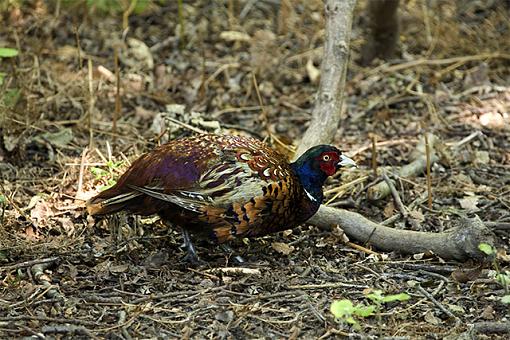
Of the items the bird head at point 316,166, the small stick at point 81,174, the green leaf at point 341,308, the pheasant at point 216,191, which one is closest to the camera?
the green leaf at point 341,308

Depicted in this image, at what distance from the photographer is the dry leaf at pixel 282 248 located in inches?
214

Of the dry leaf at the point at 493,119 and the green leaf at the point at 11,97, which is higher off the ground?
the green leaf at the point at 11,97

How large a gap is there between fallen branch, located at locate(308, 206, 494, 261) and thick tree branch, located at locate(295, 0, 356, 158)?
727 mm

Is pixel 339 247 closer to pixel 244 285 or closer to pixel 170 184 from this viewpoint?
pixel 244 285

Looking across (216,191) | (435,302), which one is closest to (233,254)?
(216,191)

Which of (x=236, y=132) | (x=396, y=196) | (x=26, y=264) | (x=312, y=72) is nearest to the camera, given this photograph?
(x=26, y=264)

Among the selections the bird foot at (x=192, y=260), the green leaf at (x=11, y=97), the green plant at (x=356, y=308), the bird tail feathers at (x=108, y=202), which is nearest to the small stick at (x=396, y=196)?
the green plant at (x=356, y=308)

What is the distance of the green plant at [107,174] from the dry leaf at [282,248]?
4.00ft

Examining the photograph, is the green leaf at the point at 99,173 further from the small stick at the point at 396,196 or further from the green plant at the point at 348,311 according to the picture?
the green plant at the point at 348,311

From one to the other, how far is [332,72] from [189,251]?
1878 millimetres

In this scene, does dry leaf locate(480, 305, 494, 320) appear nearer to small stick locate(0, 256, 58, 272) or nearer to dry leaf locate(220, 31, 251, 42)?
small stick locate(0, 256, 58, 272)

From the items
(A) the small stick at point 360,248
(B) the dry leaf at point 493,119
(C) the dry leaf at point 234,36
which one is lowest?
(A) the small stick at point 360,248

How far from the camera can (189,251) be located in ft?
17.2

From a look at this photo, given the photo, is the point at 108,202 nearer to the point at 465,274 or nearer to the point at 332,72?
the point at 332,72
